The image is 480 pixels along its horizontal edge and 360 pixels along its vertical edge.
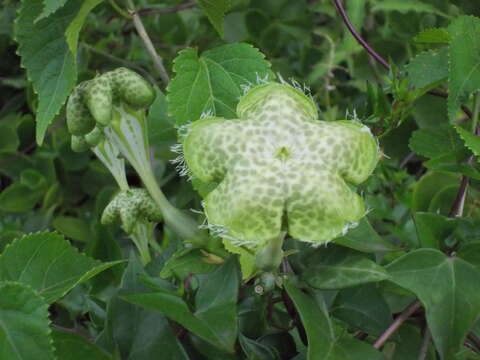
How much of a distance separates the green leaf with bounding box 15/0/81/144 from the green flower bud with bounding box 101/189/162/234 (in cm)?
7

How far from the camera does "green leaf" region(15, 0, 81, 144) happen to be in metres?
0.50

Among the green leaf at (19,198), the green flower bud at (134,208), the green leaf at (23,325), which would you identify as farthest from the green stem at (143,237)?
the green leaf at (19,198)

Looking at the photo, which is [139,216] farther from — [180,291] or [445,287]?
[445,287]

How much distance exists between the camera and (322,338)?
0.43 metres

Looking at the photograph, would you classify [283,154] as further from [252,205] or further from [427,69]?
[427,69]

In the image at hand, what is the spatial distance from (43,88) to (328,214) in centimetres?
25

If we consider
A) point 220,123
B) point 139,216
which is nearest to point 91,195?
point 139,216

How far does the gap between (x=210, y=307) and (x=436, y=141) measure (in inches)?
9.7

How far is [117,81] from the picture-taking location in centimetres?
47

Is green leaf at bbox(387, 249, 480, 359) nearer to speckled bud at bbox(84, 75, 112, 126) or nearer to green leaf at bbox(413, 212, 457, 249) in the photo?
green leaf at bbox(413, 212, 457, 249)

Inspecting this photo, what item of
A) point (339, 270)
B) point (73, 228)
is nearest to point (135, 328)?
point (339, 270)

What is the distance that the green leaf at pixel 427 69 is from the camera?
536mm

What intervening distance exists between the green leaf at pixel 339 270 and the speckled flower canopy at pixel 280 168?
58 millimetres

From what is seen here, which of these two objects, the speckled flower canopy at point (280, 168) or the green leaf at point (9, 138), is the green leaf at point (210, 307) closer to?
the speckled flower canopy at point (280, 168)
